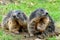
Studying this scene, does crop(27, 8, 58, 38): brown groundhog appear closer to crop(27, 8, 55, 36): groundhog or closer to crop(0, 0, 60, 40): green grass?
crop(27, 8, 55, 36): groundhog

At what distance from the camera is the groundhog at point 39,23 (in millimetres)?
7328

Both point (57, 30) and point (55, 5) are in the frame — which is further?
point (55, 5)

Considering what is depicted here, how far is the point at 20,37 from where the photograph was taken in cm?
747

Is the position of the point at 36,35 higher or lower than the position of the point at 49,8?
lower

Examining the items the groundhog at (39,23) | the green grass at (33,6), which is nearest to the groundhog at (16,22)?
the groundhog at (39,23)

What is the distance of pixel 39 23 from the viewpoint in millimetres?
7477

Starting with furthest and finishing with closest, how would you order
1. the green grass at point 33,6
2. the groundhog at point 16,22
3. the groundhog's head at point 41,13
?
the green grass at point 33,6, the groundhog at point 16,22, the groundhog's head at point 41,13

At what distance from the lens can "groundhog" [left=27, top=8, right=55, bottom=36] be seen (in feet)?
24.0

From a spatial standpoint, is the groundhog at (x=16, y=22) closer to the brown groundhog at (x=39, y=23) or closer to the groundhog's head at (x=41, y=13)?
the brown groundhog at (x=39, y=23)

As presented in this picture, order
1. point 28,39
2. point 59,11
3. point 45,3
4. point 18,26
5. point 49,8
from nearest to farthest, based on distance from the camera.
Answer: point 28,39
point 18,26
point 59,11
point 49,8
point 45,3

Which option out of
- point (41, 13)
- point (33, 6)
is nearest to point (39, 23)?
point (41, 13)

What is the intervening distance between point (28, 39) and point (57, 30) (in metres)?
1.24

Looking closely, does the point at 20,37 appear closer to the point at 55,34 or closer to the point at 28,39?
the point at 28,39

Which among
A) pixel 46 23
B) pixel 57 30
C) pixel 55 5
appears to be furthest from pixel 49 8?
pixel 46 23
